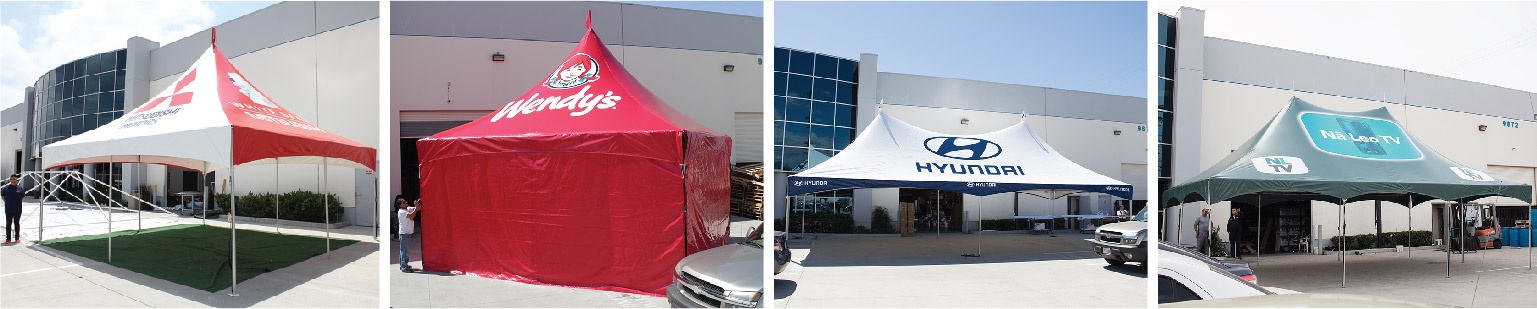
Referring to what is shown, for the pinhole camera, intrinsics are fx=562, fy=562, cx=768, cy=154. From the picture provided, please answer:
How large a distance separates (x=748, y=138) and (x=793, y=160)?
2.90m

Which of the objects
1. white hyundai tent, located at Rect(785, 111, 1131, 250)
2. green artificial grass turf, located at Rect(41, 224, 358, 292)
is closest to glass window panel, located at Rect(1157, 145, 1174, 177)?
white hyundai tent, located at Rect(785, 111, 1131, 250)

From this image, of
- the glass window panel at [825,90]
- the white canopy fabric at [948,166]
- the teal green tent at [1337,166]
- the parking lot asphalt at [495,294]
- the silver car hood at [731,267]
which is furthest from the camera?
the white canopy fabric at [948,166]

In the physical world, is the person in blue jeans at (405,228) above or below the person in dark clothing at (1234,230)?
above

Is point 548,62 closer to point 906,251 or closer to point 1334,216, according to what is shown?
point 906,251

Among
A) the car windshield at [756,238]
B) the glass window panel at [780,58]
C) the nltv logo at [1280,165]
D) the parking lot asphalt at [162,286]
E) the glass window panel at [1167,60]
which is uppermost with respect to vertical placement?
the glass window panel at [1167,60]

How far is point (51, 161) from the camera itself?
576 centimetres

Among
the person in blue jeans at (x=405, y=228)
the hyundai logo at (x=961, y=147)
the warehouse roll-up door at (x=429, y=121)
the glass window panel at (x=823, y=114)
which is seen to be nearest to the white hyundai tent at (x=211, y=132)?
the person in blue jeans at (x=405, y=228)

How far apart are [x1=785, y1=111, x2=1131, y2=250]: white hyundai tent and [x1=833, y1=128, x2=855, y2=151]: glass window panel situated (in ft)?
2.05

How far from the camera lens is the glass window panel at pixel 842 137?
8.15m

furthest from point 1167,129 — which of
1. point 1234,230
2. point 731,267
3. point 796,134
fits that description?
point 731,267

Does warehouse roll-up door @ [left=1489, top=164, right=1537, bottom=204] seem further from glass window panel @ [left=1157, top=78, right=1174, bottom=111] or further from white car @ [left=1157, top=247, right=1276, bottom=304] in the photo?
white car @ [left=1157, top=247, right=1276, bottom=304]

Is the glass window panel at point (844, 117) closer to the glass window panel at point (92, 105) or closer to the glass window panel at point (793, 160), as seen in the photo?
the glass window panel at point (793, 160)

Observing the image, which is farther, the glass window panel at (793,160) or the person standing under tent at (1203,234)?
the person standing under tent at (1203,234)

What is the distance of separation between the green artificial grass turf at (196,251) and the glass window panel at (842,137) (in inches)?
254
